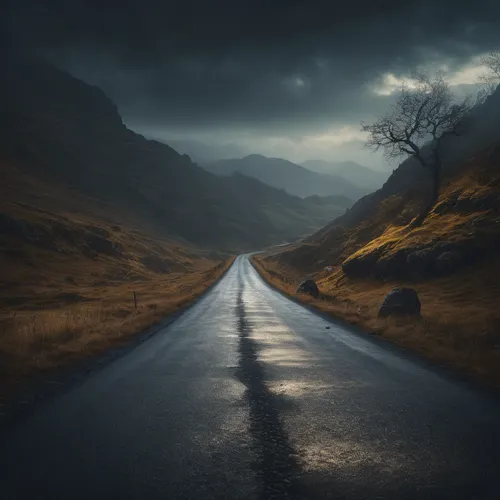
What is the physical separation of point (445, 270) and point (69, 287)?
46089 mm

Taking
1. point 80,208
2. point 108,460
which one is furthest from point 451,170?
point 80,208

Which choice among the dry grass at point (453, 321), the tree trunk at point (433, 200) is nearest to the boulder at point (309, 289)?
the dry grass at point (453, 321)

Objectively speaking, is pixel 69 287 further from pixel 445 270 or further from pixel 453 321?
pixel 453 321

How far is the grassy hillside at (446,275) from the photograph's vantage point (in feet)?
41.6

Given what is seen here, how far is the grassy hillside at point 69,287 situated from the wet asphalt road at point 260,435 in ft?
10.3

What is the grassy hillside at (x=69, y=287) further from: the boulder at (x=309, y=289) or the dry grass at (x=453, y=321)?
the dry grass at (x=453, y=321)

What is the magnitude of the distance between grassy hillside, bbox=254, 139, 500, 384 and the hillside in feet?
0.13

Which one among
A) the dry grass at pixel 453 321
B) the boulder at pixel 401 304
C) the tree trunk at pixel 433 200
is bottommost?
the dry grass at pixel 453 321

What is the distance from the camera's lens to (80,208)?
502 feet

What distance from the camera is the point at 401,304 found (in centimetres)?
1772

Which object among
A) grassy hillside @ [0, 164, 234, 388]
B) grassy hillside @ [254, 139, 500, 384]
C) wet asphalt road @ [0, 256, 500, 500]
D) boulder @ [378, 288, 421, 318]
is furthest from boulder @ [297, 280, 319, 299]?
wet asphalt road @ [0, 256, 500, 500]

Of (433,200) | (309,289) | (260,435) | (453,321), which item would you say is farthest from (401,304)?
(433,200)

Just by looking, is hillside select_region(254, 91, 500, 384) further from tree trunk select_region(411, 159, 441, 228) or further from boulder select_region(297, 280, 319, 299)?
boulder select_region(297, 280, 319, 299)

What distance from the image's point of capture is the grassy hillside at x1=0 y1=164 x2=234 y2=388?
12383 millimetres
